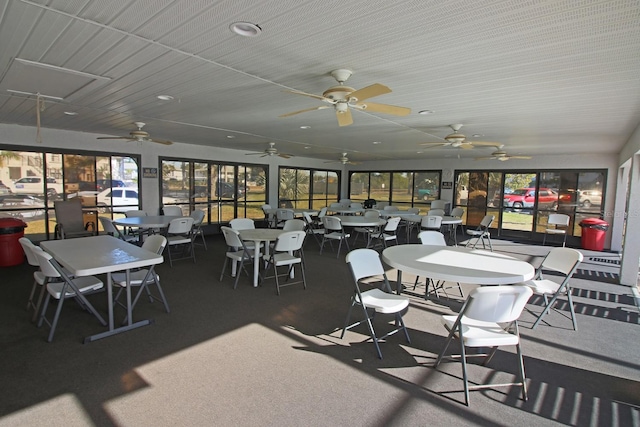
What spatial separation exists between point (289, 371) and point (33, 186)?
6841 mm

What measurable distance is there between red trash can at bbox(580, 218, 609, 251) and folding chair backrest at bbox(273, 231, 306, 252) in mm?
7988

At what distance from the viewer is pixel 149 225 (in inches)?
232

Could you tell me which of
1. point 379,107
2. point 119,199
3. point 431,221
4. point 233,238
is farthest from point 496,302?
point 119,199

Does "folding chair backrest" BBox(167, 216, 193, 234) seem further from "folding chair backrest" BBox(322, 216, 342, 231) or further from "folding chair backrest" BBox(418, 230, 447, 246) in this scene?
"folding chair backrest" BBox(418, 230, 447, 246)

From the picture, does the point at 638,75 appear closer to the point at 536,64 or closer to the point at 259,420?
the point at 536,64

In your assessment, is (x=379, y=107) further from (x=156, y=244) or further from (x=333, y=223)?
(x=333, y=223)

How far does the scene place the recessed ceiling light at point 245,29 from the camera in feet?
6.82

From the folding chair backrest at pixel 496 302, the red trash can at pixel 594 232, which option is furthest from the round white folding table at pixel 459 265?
the red trash can at pixel 594 232

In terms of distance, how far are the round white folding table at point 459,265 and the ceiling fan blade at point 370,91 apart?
60.4 inches

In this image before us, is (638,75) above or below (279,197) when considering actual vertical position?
above

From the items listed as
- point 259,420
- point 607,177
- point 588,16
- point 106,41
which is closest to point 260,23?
point 106,41

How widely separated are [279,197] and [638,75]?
31.6 feet

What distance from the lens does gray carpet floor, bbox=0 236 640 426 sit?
2227mm

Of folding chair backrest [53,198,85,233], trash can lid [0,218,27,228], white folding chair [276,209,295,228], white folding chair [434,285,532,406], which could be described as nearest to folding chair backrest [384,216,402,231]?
white folding chair [276,209,295,228]
